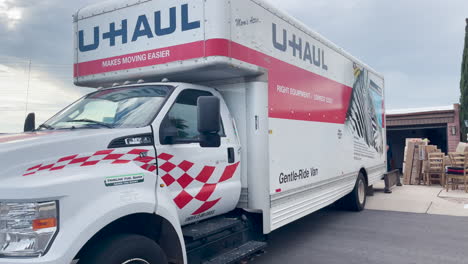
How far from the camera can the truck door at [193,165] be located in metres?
3.66

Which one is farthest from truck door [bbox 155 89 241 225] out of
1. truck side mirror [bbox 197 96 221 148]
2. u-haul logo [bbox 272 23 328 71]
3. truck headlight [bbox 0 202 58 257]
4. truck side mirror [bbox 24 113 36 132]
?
truck side mirror [bbox 24 113 36 132]

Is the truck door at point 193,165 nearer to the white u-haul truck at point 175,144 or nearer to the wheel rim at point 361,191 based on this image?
the white u-haul truck at point 175,144

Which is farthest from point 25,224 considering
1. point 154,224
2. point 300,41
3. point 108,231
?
point 300,41

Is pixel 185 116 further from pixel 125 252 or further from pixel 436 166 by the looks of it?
pixel 436 166

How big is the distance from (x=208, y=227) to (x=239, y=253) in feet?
1.54

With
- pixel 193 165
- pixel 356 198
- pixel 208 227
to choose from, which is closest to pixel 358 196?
pixel 356 198

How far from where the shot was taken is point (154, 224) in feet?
11.2

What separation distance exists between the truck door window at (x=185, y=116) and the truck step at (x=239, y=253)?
3.96 ft

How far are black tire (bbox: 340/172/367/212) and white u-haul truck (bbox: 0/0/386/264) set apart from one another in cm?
182

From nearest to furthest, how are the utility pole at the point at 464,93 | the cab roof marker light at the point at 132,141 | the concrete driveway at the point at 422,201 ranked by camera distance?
the cab roof marker light at the point at 132,141, the concrete driveway at the point at 422,201, the utility pole at the point at 464,93

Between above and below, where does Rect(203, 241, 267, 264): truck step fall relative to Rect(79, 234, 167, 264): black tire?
below

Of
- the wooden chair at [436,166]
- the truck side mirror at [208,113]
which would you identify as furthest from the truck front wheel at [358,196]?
the wooden chair at [436,166]

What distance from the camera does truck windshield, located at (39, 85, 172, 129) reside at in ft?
12.1

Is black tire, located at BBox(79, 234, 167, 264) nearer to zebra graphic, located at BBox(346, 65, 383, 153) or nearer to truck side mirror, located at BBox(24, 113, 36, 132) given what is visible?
truck side mirror, located at BBox(24, 113, 36, 132)
